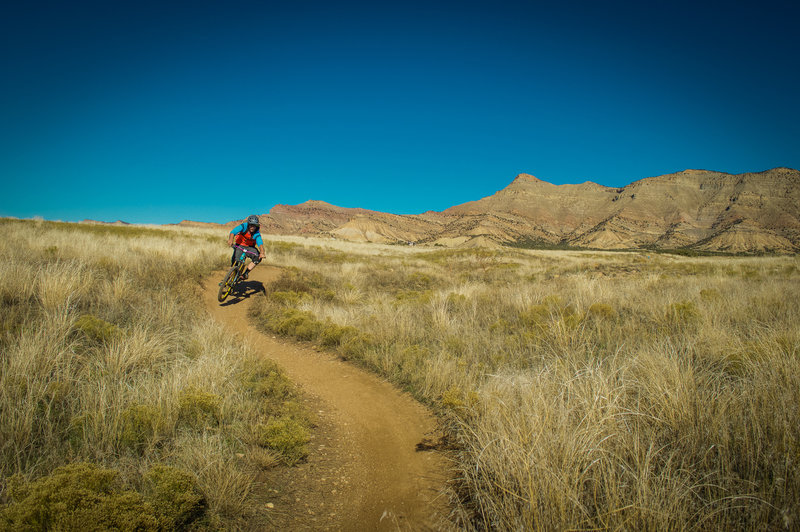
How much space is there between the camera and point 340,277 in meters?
13.9

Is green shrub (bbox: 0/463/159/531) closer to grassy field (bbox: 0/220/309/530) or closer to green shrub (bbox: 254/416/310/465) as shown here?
grassy field (bbox: 0/220/309/530)

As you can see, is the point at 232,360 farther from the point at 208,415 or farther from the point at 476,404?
the point at 476,404

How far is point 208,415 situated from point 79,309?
3496 millimetres

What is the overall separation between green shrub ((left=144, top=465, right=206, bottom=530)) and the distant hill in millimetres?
Answer: 83870

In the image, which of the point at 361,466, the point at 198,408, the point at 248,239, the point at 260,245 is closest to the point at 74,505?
the point at 198,408

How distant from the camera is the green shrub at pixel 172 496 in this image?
85.0 inches

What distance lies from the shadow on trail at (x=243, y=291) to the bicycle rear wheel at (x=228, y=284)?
202mm

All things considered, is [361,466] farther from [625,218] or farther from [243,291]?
[625,218]

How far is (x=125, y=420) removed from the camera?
2.93m

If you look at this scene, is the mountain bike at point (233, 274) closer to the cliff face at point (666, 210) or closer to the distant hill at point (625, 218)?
the distant hill at point (625, 218)

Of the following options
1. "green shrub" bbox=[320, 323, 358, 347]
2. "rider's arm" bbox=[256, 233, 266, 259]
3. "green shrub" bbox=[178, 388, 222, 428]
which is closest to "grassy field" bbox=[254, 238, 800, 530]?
"green shrub" bbox=[320, 323, 358, 347]

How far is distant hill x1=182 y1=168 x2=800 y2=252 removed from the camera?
115 meters

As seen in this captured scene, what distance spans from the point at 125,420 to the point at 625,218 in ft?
570

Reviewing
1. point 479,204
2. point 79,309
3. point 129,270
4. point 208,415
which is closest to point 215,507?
point 208,415
